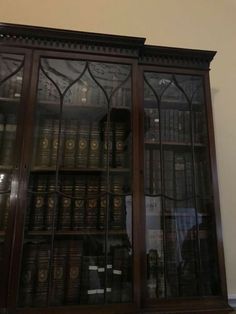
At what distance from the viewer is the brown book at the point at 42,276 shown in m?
1.15

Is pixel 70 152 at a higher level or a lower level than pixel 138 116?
lower

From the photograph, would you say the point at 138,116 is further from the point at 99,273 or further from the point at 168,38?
the point at 168,38

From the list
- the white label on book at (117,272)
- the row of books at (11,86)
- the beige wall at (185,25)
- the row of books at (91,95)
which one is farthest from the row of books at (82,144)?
the beige wall at (185,25)

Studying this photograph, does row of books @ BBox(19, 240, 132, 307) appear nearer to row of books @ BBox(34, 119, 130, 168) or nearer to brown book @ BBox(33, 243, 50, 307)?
brown book @ BBox(33, 243, 50, 307)

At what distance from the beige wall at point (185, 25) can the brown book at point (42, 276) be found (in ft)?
3.82

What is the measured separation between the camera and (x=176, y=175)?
1424mm

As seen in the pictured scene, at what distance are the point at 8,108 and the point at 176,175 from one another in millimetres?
959

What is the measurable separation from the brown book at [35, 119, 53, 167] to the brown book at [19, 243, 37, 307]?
0.40 metres

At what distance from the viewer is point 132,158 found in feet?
4.38

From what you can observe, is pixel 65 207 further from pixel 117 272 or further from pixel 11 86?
pixel 11 86

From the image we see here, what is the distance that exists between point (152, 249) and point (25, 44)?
124cm

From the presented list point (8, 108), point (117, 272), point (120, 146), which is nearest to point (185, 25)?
point (120, 146)

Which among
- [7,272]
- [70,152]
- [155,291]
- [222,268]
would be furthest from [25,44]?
[222,268]

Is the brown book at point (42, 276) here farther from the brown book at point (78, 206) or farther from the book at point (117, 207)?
the book at point (117, 207)
